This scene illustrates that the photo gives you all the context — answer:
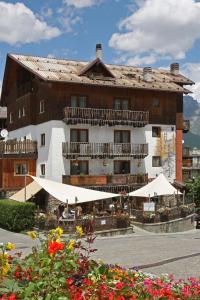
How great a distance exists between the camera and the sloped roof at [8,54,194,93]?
3700 centimetres

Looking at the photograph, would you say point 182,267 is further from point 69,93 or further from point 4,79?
point 4,79

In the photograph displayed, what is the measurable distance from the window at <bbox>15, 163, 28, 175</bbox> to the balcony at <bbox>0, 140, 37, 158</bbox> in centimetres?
73

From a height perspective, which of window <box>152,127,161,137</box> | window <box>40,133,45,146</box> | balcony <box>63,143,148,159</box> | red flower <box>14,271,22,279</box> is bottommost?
red flower <box>14,271,22,279</box>

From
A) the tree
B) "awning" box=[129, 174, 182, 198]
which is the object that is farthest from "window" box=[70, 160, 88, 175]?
the tree

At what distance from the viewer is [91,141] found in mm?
37344

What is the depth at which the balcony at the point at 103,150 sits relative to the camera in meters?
36.0

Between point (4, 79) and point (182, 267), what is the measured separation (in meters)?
34.9

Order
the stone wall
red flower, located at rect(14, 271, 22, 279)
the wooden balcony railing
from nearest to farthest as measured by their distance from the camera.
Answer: red flower, located at rect(14, 271, 22, 279) < the stone wall < the wooden balcony railing

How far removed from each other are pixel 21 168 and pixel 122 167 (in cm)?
833

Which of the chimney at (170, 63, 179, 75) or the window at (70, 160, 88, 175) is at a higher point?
the chimney at (170, 63, 179, 75)

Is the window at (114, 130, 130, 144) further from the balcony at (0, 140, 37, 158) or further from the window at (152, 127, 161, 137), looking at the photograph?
the balcony at (0, 140, 37, 158)

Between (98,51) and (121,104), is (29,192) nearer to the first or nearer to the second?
(121,104)

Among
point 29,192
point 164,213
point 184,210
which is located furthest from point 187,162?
point 29,192

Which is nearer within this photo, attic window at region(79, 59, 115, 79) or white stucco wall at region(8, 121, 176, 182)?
white stucco wall at region(8, 121, 176, 182)
